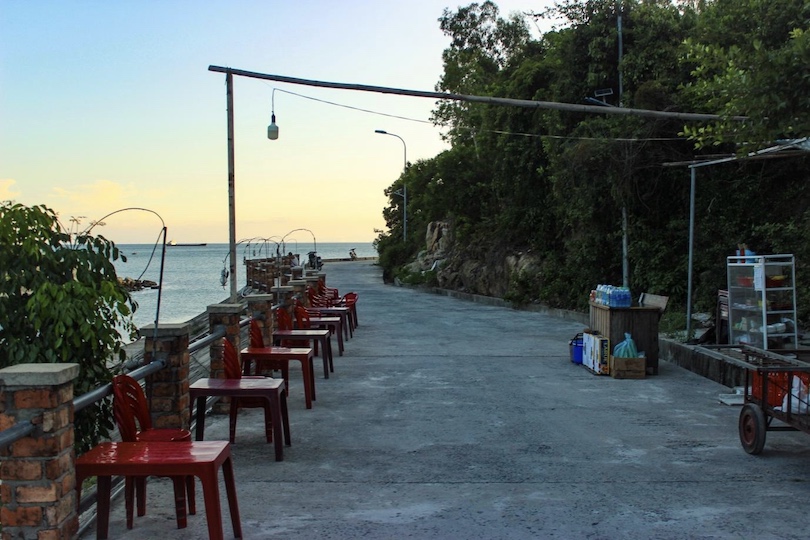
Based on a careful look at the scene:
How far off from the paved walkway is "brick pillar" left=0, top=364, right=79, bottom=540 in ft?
2.46

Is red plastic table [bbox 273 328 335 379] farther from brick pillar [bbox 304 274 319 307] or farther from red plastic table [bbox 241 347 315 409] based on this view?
brick pillar [bbox 304 274 319 307]

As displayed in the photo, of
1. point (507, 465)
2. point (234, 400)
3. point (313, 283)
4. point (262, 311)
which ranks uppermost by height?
point (313, 283)

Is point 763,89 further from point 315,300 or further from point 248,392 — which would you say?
point 315,300

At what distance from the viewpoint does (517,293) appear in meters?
23.9

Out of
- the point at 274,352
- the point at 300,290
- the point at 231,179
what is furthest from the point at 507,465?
the point at 300,290

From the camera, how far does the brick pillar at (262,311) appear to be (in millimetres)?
10219

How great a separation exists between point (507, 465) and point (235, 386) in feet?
7.77

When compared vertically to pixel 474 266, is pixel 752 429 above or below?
below

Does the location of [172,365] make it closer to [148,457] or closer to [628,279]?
[148,457]

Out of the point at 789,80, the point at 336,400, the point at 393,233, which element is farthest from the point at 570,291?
the point at 393,233

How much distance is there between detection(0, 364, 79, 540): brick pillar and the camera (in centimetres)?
382

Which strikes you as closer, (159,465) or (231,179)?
(159,465)

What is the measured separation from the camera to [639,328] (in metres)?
10.8

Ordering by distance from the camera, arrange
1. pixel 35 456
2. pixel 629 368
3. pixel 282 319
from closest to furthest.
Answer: pixel 35 456 → pixel 629 368 → pixel 282 319
